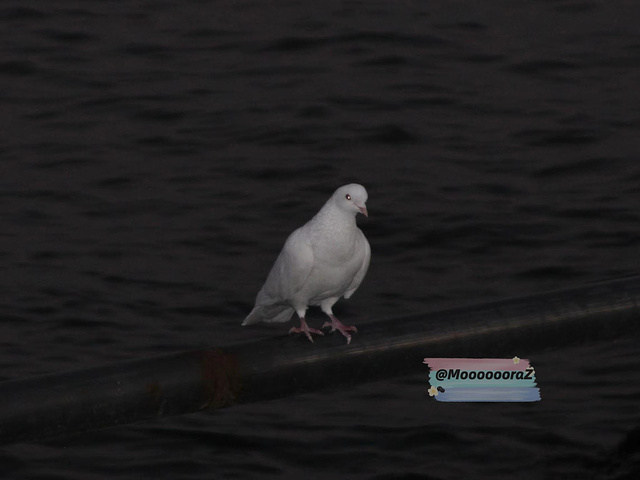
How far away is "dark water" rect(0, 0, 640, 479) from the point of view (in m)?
9.04

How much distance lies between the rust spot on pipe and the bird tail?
2.20 meters

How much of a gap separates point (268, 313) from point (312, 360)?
236 centimetres

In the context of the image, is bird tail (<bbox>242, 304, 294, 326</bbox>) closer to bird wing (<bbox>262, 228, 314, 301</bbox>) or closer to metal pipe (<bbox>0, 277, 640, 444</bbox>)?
bird wing (<bbox>262, 228, 314, 301</bbox>)

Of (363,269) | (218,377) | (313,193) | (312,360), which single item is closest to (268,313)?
(363,269)

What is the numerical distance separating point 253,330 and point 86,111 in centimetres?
515

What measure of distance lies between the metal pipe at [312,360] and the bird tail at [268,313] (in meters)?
2.12

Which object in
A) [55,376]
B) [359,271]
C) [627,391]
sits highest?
[55,376]

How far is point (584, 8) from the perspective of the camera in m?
17.8

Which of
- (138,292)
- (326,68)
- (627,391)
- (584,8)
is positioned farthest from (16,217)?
(584,8)

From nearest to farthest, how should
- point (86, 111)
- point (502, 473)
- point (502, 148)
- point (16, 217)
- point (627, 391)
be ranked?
point (502, 473) → point (627, 391) → point (16, 217) → point (502, 148) → point (86, 111)

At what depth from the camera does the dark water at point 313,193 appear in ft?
29.7

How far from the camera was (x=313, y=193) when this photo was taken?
13227mm

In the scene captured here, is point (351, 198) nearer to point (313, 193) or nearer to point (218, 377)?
point (218, 377)

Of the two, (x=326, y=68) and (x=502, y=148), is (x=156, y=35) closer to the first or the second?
(x=326, y=68)
